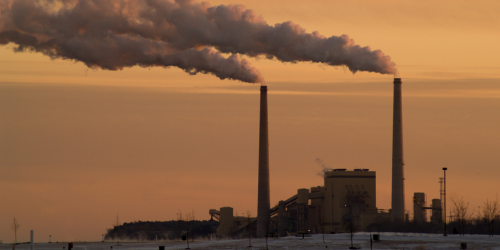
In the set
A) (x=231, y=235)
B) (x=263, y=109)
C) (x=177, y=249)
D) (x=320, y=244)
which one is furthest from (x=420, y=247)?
(x=231, y=235)

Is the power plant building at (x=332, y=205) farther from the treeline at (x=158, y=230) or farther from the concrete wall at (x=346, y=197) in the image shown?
the treeline at (x=158, y=230)

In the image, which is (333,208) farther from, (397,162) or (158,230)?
(158,230)

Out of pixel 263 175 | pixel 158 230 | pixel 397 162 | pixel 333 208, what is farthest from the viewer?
pixel 158 230

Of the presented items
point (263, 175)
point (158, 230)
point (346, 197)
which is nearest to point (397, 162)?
point (346, 197)

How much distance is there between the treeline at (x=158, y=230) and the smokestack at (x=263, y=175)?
107ft

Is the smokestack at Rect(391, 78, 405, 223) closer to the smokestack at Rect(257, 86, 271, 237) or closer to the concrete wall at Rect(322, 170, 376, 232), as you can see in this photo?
the concrete wall at Rect(322, 170, 376, 232)

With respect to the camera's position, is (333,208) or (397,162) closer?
(397,162)

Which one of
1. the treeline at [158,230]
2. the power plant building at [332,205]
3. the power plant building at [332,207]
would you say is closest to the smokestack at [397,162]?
the power plant building at [332,207]

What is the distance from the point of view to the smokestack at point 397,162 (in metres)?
102

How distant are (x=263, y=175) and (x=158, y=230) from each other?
85.4 m

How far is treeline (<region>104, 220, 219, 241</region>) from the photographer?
144 metres

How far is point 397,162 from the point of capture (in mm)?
103812

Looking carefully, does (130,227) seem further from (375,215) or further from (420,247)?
(420,247)

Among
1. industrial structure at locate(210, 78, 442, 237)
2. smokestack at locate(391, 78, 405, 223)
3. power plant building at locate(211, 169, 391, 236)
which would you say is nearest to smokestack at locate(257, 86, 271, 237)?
industrial structure at locate(210, 78, 442, 237)
